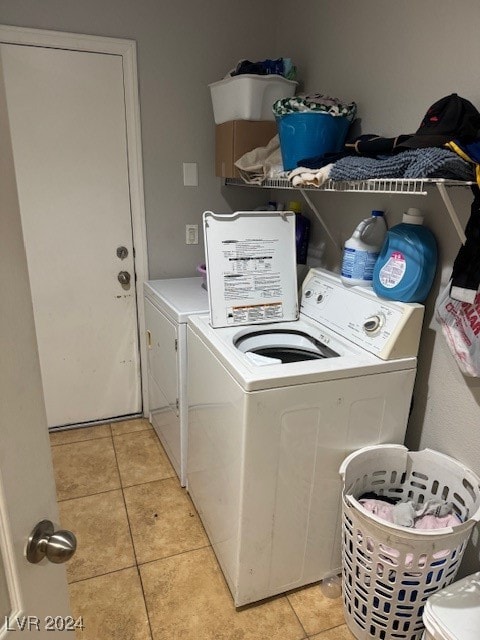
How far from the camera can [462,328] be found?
136 cm

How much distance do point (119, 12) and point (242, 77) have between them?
763mm

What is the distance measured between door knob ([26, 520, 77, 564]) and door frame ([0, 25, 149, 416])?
2.01 metres

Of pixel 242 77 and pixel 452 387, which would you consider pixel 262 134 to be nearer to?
pixel 242 77

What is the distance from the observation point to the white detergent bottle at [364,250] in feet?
5.56

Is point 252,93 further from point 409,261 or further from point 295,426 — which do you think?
point 295,426

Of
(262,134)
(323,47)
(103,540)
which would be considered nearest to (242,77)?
(262,134)

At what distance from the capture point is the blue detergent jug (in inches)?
58.6

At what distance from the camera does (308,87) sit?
7.21 ft

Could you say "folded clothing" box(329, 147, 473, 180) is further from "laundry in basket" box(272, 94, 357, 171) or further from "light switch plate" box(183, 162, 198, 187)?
"light switch plate" box(183, 162, 198, 187)

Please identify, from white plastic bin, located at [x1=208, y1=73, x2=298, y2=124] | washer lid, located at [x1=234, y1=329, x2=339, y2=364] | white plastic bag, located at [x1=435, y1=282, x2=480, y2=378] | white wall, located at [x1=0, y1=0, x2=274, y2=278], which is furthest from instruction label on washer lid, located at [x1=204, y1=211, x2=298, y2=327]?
white wall, located at [x1=0, y1=0, x2=274, y2=278]

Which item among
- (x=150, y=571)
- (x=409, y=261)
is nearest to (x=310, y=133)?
(x=409, y=261)

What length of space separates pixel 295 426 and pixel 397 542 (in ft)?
1.45

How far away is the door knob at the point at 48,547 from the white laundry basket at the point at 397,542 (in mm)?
935

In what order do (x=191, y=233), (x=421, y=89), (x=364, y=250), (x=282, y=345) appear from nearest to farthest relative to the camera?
(x=421, y=89), (x=364, y=250), (x=282, y=345), (x=191, y=233)
